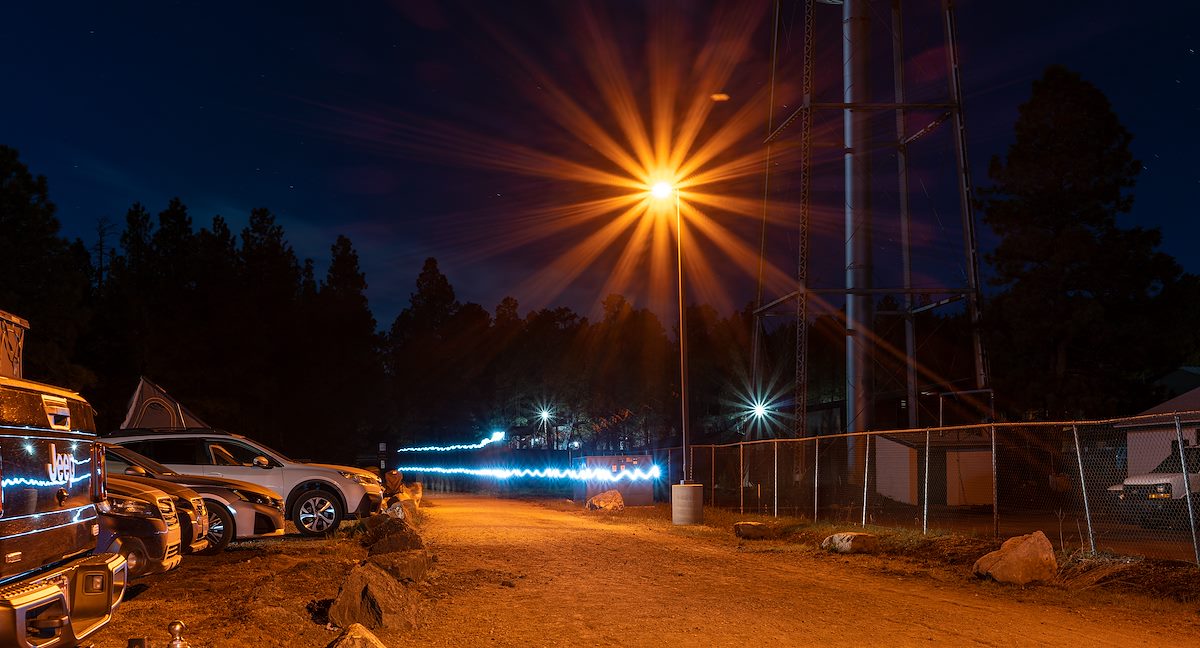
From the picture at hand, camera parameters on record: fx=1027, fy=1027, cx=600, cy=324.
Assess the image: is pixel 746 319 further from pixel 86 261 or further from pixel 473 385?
pixel 86 261

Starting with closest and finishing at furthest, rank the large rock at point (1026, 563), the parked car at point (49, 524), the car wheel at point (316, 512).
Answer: the parked car at point (49, 524) → the large rock at point (1026, 563) → the car wheel at point (316, 512)

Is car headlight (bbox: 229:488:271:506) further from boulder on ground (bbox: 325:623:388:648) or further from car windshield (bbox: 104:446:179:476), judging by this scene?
boulder on ground (bbox: 325:623:388:648)

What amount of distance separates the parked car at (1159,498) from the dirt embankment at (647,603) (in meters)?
7.74

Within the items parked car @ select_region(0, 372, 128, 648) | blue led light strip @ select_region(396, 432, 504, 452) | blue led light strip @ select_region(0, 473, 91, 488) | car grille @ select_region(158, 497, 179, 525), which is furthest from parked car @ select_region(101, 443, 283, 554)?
blue led light strip @ select_region(396, 432, 504, 452)

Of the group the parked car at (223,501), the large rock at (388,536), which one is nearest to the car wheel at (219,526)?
the parked car at (223,501)

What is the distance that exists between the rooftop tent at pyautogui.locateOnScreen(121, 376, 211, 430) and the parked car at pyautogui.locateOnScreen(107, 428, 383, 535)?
4.53 meters

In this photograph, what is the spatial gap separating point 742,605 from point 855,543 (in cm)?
607

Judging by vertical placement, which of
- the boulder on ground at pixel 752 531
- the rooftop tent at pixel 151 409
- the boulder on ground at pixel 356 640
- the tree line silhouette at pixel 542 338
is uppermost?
the tree line silhouette at pixel 542 338

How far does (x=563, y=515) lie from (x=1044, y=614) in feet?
56.3

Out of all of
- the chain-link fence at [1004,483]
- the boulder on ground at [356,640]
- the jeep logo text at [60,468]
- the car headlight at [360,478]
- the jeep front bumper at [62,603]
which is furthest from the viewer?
the chain-link fence at [1004,483]

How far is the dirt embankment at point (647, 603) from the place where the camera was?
9203mm

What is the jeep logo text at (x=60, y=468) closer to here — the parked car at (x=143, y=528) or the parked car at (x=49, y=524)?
the parked car at (x=49, y=524)

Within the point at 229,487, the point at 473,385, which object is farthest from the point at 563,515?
the point at 473,385

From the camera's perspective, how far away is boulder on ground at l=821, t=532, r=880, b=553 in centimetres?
1655
